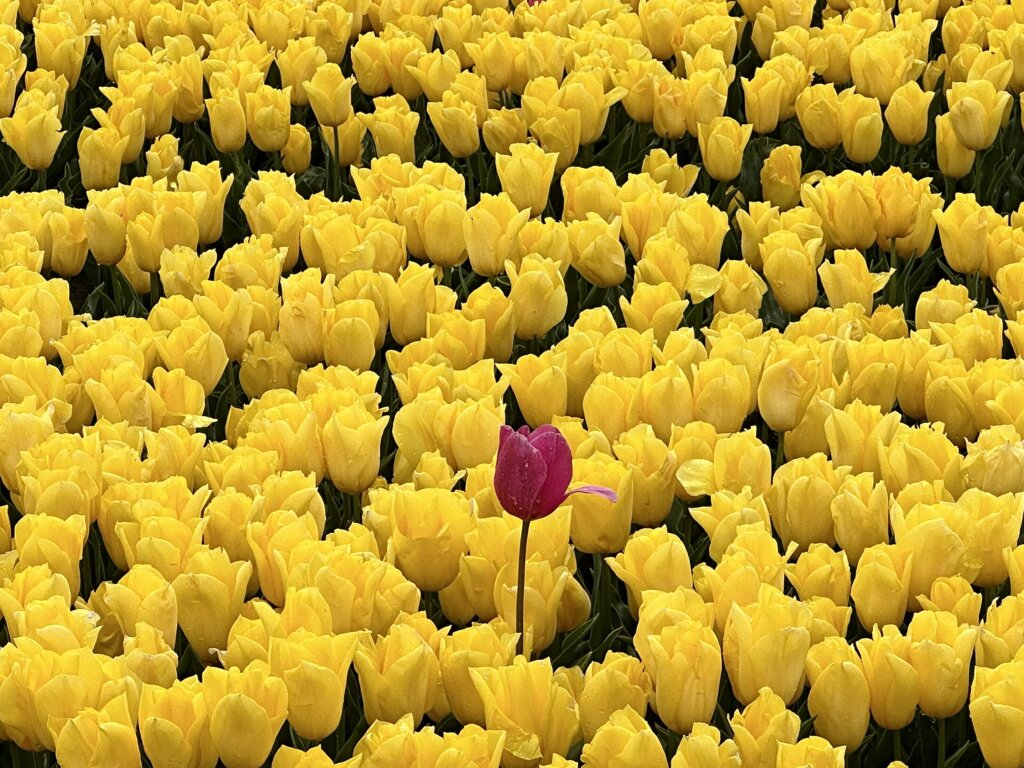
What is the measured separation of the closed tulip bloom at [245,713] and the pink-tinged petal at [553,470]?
418mm

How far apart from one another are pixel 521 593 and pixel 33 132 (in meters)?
2.39

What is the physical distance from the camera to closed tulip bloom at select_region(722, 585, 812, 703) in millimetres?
2102

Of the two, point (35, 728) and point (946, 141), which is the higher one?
point (946, 141)

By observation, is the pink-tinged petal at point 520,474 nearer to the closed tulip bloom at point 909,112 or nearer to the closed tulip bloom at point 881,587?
the closed tulip bloom at point 881,587

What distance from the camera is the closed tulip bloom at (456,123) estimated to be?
4027 millimetres

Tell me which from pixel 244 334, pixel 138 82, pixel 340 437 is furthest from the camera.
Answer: pixel 138 82

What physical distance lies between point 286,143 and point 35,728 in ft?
7.88

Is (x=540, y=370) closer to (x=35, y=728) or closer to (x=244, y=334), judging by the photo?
(x=244, y=334)

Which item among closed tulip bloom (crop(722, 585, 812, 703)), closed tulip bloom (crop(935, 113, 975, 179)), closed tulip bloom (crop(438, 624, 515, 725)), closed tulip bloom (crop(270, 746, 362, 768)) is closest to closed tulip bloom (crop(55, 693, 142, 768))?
closed tulip bloom (crop(270, 746, 362, 768))

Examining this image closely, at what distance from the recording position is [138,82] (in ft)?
13.8

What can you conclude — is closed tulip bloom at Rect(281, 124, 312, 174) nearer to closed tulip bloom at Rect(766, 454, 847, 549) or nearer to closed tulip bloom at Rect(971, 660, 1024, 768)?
closed tulip bloom at Rect(766, 454, 847, 549)

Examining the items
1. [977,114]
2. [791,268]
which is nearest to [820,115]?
[977,114]

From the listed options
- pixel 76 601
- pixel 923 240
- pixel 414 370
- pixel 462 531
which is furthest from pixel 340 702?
pixel 923 240

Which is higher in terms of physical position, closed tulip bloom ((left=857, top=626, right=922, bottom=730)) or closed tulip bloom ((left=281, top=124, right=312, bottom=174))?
closed tulip bloom ((left=857, top=626, right=922, bottom=730))
